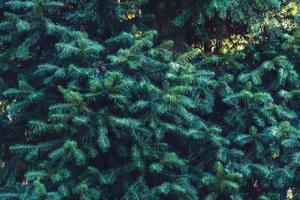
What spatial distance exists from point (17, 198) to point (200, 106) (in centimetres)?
156

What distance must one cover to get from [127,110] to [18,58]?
105cm

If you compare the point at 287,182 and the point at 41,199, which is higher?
the point at 287,182

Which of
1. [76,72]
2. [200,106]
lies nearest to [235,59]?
[200,106]

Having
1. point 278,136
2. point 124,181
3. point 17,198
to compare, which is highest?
point 278,136

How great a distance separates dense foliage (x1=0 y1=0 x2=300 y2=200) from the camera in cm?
346

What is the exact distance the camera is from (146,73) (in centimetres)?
374

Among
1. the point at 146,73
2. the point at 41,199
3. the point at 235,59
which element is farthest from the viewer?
the point at 235,59

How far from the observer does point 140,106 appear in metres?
3.44

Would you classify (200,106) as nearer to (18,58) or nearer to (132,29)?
(132,29)

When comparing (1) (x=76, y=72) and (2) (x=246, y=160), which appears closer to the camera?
(1) (x=76, y=72)

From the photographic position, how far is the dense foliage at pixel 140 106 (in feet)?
11.4

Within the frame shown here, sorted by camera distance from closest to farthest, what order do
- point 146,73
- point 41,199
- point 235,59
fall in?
1. point 41,199
2. point 146,73
3. point 235,59

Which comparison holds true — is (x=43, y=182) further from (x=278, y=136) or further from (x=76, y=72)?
(x=278, y=136)

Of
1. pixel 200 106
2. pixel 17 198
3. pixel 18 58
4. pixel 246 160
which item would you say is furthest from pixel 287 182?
pixel 18 58
